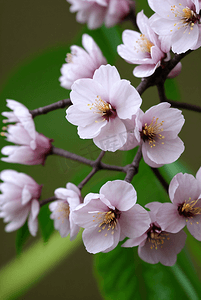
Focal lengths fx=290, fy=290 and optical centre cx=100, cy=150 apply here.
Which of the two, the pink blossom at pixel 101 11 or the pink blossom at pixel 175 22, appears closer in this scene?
the pink blossom at pixel 175 22

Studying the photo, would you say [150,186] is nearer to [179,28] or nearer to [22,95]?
[179,28]

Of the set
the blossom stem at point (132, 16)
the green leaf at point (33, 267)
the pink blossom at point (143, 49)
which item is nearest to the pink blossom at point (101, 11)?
the blossom stem at point (132, 16)

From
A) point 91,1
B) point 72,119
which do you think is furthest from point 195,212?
point 91,1

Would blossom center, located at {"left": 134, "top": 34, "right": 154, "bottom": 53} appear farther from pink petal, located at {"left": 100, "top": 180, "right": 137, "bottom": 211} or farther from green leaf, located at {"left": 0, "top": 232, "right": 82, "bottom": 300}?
green leaf, located at {"left": 0, "top": 232, "right": 82, "bottom": 300}

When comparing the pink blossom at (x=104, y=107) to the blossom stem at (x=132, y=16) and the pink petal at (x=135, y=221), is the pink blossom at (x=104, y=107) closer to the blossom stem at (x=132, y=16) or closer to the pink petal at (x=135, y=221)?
the pink petal at (x=135, y=221)

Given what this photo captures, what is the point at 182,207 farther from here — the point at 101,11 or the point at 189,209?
the point at 101,11

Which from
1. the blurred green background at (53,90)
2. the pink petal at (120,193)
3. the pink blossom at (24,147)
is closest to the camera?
the pink petal at (120,193)
